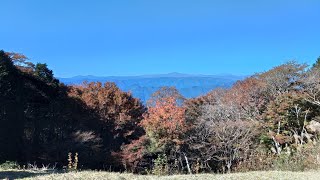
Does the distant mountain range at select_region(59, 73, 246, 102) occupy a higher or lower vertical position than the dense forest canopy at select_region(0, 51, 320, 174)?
higher

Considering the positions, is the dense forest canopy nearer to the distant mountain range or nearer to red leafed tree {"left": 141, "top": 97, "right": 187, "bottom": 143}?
red leafed tree {"left": 141, "top": 97, "right": 187, "bottom": 143}

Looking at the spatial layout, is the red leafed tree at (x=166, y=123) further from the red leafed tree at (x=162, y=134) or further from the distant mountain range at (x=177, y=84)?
the distant mountain range at (x=177, y=84)

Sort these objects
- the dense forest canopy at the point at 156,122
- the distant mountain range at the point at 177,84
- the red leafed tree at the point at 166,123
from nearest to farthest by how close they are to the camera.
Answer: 1. the red leafed tree at the point at 166,123
2. the dense forest canopy at the point at 156,122
3. the distant mountain range at the point at 177,84

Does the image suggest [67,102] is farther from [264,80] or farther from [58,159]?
[264,80]

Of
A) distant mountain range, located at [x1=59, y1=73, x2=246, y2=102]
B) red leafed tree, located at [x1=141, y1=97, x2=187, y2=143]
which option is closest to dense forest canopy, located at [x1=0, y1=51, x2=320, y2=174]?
red leafed tree, located at [x1=141, y1=97, x2=187, y2=143]

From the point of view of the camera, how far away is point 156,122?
16.4 metres

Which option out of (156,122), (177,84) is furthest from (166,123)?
(177,84)

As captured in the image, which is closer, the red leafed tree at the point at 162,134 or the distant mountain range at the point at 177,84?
the red leafed tree at the point at 162,134

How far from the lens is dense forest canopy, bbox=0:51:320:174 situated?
16578 mm

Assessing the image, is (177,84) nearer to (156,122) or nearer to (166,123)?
(156,122)

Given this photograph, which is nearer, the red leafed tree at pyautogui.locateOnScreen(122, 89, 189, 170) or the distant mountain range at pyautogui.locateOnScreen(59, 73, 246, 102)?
the red leafed tree at pyautogui.locateOnScreen(122, 89, 189, 170)

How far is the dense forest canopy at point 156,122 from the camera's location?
653 inches

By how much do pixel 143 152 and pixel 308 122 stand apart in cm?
784

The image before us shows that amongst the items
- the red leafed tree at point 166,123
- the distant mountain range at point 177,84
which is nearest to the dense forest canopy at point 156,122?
the red leafed tree at point 166,123
